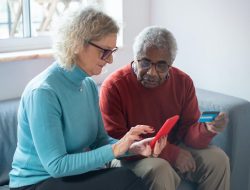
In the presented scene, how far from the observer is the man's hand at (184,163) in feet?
5.65

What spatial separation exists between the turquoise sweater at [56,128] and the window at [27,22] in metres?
0.81

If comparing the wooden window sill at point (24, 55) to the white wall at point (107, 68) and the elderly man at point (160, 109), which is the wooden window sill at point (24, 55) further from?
the elderly man at point (160, 109)

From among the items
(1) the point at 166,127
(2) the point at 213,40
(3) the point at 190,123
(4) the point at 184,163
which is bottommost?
(4) the point at 184,163

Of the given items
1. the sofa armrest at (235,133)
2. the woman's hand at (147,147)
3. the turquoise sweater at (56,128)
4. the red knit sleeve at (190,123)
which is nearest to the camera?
the turquoise sweater at (56,128)

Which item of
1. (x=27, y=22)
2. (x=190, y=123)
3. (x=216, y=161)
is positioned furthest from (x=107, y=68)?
(x=216, y=161)

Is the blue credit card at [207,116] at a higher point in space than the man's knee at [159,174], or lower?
higher

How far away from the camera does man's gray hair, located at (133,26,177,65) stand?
169 centimetres

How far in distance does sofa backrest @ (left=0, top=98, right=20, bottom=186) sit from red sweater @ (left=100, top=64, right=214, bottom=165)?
410 millimetres

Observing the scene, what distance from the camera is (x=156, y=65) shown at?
1694 millimetres

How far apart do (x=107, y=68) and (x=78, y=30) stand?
1073 millimetres

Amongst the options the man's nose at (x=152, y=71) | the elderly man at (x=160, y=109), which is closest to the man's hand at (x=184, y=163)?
the elderly man at (x=160, y=109)

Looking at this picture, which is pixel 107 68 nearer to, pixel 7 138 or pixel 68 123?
pixel 7 138

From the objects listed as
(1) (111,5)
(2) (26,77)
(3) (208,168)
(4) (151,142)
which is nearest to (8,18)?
(2) (26,77)

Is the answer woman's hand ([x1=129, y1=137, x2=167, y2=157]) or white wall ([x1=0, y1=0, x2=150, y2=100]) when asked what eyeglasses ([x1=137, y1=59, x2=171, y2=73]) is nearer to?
woman's hand ([x1=129, y1=137, x2=167, y2=157])
